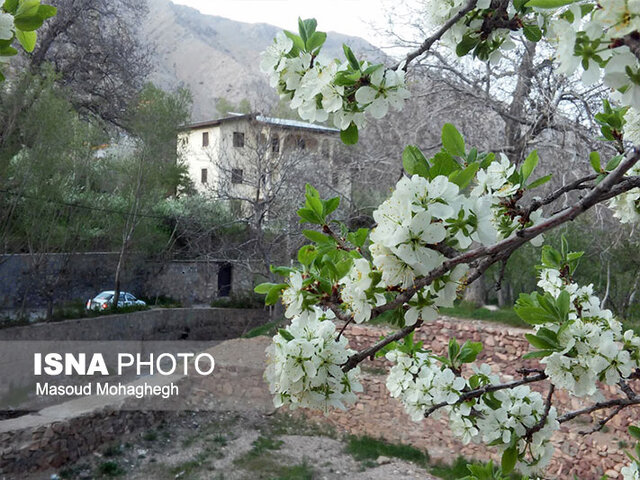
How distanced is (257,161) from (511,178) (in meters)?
10.2

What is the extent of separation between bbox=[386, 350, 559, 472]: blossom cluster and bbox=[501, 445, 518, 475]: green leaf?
0.01 meters

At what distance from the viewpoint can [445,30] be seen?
1.09m

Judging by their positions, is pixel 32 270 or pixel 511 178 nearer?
pixel 511 178

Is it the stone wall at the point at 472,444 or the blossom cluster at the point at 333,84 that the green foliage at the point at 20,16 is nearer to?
the blossom cluster at the point at 333,84

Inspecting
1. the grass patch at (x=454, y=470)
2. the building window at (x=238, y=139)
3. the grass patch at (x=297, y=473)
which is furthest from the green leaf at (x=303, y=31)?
the building window at (x=238, y=139)

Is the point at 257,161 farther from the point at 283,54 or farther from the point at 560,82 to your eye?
the point at 283,54

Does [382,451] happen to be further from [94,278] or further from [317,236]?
[94,278]

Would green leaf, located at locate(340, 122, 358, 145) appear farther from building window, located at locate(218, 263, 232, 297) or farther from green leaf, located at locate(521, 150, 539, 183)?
building window, located at locate(218, 263, 232, 297)

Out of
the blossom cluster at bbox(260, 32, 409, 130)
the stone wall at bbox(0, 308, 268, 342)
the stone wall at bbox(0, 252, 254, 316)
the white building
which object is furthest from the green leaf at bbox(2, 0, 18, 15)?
the stone wall at bbox(0, 252, 254, 316)

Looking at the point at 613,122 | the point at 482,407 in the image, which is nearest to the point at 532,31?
the point at 613,122

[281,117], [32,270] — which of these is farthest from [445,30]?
[281,117]

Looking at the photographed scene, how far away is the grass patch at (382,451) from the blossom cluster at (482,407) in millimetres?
5307

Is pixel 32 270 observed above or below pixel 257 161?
below

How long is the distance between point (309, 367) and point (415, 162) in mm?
429
